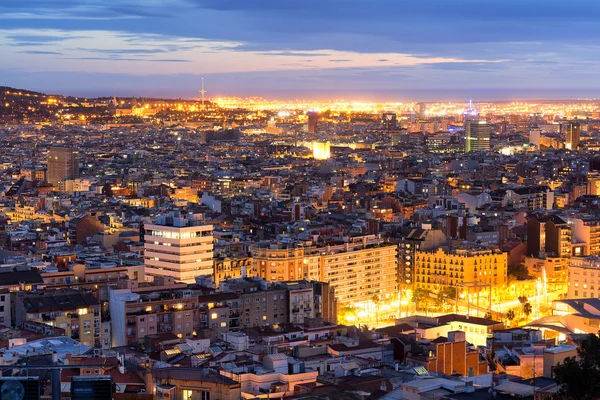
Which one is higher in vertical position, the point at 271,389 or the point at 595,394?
the point at 595,394

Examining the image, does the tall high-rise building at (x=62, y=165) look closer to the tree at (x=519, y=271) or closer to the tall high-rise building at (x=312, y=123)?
the tree at (x=519, y=271)

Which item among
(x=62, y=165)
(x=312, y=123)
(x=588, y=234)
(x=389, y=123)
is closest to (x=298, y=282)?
(x=588, y=234)

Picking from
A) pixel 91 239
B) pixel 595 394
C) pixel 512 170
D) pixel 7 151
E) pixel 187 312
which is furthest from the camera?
pixel 7 151

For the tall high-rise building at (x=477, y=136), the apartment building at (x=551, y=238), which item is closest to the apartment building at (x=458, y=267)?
the apartment building at (x=551, y=238)

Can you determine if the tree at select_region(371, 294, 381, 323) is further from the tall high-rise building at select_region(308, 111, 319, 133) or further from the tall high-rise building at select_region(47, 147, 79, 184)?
the tall high-rise building at select_region(308, 111, 319, 133)

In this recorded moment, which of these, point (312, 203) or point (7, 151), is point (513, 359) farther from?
point (7, 151)

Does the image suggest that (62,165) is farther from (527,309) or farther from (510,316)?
(510,316)

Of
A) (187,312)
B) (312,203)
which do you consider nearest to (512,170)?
(312,203)

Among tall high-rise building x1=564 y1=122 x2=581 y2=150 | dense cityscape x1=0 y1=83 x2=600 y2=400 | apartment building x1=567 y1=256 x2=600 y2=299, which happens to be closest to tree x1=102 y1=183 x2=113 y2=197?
dense cityscape x1=0 y1=83 x2=600 y2=400
